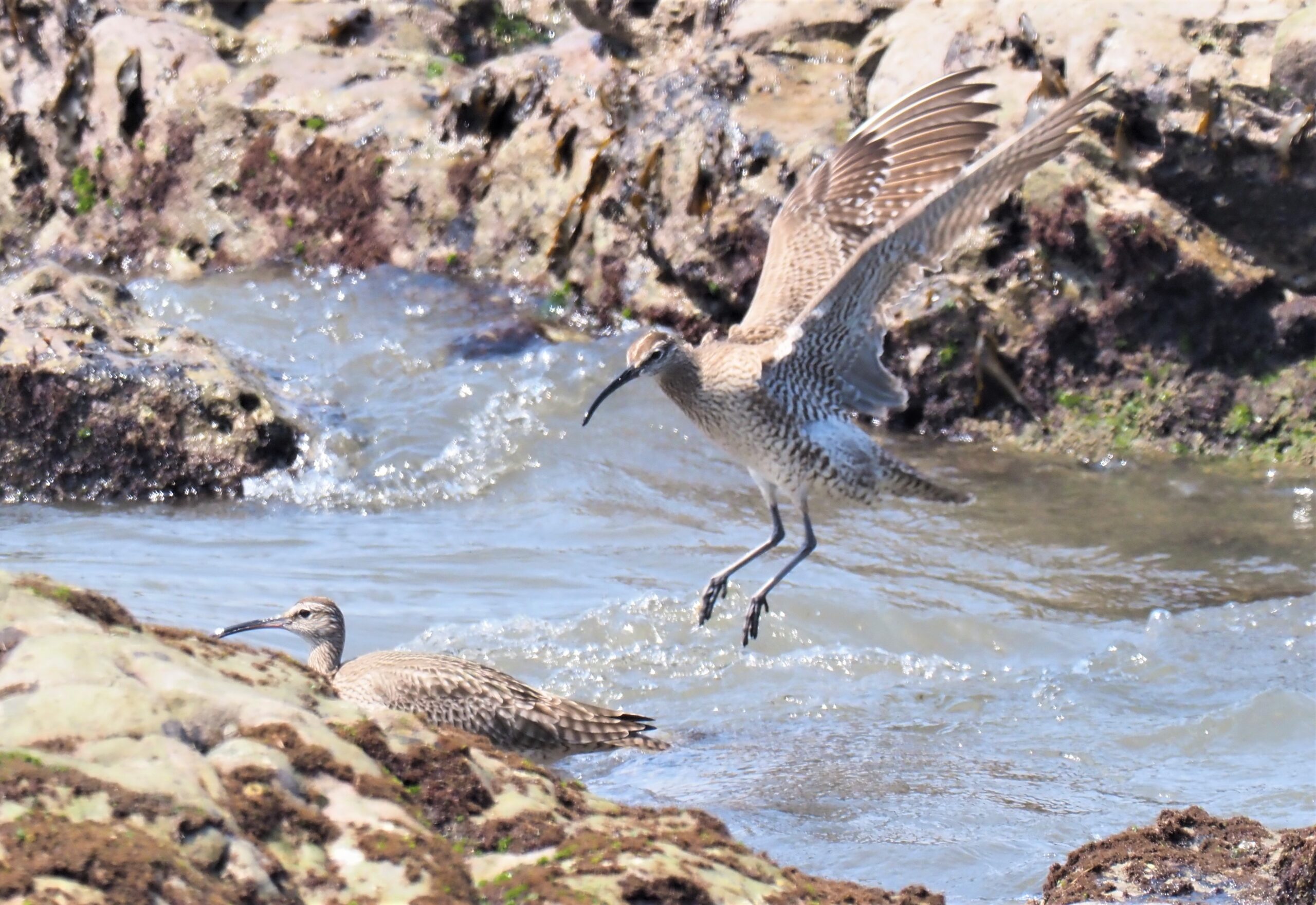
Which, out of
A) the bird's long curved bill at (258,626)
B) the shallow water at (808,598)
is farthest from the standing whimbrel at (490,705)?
the bird's long curved bill at (258,626)

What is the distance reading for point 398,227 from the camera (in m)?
12.9

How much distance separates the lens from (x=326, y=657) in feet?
18.6

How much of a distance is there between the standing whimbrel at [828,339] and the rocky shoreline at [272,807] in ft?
10.3

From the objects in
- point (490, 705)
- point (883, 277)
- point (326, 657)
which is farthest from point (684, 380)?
point (490, 705)

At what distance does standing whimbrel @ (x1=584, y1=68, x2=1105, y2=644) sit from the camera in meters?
6.41

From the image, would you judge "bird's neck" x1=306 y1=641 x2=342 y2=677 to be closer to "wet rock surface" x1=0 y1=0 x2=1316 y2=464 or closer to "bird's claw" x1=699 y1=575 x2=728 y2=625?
"bird's claw" x1=699 y1=575 x2=728 y2=625

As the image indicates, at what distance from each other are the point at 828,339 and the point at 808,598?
4.50ft

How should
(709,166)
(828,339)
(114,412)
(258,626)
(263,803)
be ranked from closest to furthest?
(263,803) → (258,626) → (828,339) → (114,412) → (709,166)

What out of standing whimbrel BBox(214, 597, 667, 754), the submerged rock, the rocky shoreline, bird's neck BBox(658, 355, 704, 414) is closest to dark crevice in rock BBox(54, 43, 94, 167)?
the submerged rock

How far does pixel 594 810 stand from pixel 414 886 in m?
0.61

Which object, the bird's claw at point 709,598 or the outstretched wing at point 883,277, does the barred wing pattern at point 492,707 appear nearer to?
the bird's claw at point 709,598

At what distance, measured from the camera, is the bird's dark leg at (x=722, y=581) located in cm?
680

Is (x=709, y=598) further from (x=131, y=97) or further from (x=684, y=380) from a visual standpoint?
(x=131, y=97)

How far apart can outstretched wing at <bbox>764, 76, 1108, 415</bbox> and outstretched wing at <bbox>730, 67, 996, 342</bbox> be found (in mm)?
263
